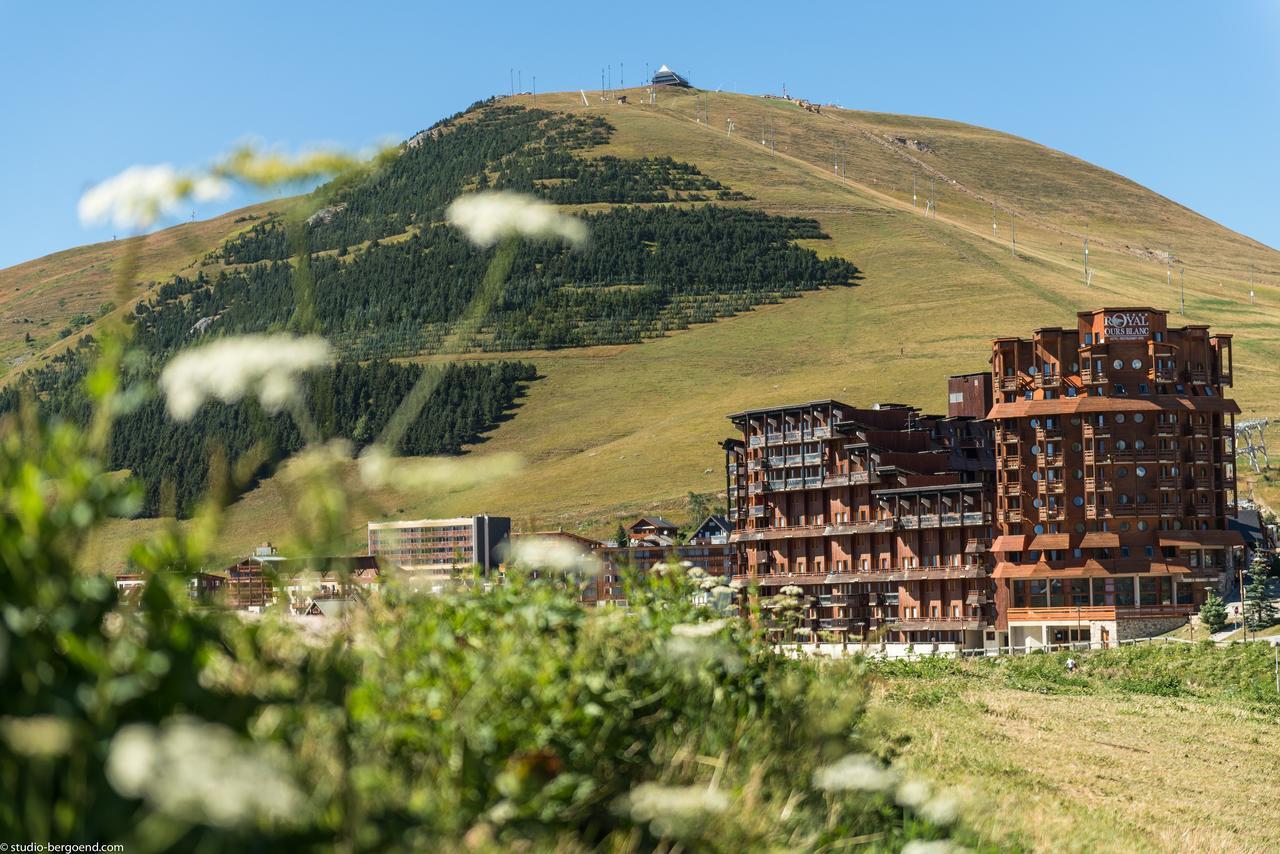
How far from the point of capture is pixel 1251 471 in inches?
4751

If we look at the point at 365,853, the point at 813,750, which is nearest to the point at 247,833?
the point at 365,853

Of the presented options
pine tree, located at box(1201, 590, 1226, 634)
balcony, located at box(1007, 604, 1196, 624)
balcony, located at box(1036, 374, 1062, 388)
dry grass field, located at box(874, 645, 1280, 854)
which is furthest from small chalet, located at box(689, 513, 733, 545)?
dry grass field, located at box(874, 645, 1280, 854)

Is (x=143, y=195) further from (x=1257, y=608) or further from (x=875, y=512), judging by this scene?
(x=875, y=512)

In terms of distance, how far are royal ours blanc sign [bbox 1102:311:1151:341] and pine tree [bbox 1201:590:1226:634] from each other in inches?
632

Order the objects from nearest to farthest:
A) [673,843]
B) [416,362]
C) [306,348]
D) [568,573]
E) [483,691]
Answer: [306,348], [483,691], [673,843], [568,573], [416,362]

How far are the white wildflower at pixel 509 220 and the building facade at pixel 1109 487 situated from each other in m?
76.6

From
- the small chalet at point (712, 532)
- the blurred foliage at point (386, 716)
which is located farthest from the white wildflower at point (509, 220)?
the small chalet at point (712, 532)

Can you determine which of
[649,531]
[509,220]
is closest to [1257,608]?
[649,531]

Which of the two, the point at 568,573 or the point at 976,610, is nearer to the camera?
the point at 568,573

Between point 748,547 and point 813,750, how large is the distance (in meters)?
86.3

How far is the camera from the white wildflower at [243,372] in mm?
6219

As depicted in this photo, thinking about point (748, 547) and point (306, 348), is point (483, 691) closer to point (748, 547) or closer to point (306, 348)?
point (306, 348)

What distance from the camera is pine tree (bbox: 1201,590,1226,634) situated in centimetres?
7369

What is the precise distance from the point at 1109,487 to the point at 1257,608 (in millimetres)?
13514
